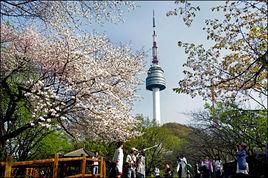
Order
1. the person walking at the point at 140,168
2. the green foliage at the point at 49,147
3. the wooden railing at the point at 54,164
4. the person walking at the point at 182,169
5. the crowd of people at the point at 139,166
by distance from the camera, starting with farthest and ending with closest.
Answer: the green foliage at the point at 49,147 < the person walking at the point at 182,169 < the person walking at the point at 140,168 < the crowd of people at the point at 139,166 < the wooden railing at the point at 54,164

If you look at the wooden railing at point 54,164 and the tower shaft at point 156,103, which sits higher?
the tower shaft at point 156,103

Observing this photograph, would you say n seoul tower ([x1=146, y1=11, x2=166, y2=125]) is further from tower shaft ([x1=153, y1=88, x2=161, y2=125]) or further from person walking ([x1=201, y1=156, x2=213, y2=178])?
person walking ([x1=201, y1=156, x2=213, y2=178])

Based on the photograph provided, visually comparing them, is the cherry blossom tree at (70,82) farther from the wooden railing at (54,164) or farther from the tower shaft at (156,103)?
the tower shaft at (156,103)

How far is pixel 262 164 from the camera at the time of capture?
515 inches

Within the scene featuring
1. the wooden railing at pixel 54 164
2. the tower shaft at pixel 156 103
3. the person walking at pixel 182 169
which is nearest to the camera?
the wooden railing at pixel 54 164

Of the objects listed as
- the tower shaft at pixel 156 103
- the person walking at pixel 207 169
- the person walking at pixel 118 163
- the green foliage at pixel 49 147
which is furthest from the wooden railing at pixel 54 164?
the tower shaft at pixel 156 103

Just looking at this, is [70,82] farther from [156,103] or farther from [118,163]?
[156,103]

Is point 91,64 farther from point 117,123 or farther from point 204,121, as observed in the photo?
point 204,121

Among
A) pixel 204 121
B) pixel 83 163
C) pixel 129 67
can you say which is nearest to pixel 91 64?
pixel 129 67

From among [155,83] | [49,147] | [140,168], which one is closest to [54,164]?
[140,168]

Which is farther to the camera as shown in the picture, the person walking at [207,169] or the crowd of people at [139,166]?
the person walking at [207,169]

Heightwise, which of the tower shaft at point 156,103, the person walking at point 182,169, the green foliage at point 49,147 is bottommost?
the person walking at point 182,169

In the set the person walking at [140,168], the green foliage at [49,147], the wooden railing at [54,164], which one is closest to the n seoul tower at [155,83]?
the green foliage at [49,147]

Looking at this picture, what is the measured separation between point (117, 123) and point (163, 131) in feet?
89.0
